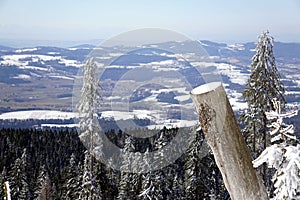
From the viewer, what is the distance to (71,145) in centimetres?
7125

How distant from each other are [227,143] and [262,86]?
15703 millimetres

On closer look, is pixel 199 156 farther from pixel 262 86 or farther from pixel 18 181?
pixel 18 181

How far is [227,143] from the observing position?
2.60m

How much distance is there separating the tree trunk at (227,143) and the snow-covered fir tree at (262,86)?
49.1 ft

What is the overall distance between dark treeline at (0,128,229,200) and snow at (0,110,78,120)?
4026 inches

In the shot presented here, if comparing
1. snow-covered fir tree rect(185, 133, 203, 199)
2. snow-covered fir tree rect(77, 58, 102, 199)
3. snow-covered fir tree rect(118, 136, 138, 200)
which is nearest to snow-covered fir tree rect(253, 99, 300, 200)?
snow-covered fir tree rect(77, 58, 102, 199)

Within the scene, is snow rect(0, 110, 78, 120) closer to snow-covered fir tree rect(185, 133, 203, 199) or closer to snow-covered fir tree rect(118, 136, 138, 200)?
snow-covered fir tree rect(118, 136, 138, 200)

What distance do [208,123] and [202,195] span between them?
2342cm

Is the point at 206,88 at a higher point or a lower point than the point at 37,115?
higher

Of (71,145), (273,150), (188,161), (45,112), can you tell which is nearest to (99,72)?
(188,161)

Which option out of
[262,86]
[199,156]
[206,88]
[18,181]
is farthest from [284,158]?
[18,181]

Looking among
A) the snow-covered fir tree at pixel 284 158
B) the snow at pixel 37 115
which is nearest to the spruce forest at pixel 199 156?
the snow-covered fir tree at pixel 284 158

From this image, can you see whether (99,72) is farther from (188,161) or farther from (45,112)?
(45,112)

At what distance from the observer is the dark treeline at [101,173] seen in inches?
961
